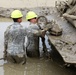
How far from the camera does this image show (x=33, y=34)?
757cm

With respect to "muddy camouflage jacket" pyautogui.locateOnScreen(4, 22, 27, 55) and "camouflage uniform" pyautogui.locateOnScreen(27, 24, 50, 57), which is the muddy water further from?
"muddy camouflage jacket" pyautogui.locateOnScreen(4, 22, 27, 55)

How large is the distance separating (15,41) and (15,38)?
0.08 m

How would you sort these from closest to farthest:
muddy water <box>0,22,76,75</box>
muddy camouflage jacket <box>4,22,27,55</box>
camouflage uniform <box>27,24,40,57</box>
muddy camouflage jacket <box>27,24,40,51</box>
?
1. muddy water <box>0,22,76,75</box>
2. muddy camouflage jacket <box>4,22,27,55</box>
3. muddy camouflage jacket <box>27,24,40,51</box>
4. camouflage uniform <box>27,24,40,57</box>

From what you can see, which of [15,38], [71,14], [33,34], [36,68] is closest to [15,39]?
[15,38]

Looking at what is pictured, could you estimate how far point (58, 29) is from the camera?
732cm

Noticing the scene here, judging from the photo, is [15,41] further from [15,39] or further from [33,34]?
[33,34]

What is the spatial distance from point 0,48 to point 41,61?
161 centimetres

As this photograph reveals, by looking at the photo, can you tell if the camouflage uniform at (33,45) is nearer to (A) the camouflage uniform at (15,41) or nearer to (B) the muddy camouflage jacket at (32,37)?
(B) the muddy camouflage jacket at (32,37)

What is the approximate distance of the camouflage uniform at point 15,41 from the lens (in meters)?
7.25

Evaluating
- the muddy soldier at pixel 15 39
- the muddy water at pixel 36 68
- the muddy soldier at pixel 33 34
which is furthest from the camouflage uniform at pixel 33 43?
the muddy soldier at pixel 15 39

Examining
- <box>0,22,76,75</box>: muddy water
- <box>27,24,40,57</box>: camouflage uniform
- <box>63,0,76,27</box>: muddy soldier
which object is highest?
<box>63,0,76,27</box>: muddy soldier

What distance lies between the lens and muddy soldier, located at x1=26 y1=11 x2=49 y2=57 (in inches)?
292

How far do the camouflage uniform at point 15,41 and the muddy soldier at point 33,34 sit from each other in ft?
1.16

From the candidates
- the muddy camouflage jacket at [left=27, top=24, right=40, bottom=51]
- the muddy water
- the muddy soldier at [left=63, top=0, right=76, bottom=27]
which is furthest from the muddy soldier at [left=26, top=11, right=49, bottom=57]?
the muddy soldier at [left=63, top=0, right=76, bottom=27]
